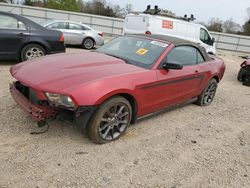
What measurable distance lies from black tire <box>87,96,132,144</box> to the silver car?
909cm

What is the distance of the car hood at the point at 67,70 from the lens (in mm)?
3303

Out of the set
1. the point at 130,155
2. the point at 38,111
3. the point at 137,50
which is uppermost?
the point at 137,50

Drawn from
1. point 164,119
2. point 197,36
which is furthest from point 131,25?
point 164,119

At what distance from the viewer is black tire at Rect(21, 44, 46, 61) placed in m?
7.11

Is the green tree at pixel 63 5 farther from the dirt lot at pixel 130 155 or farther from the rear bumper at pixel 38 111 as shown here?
the rear bumper at pixel 38 111

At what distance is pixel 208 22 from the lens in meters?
40.4

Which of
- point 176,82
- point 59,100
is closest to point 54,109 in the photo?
point 59,100

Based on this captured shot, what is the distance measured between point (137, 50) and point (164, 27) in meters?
8.02

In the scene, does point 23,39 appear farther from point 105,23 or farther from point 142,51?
point 105,23

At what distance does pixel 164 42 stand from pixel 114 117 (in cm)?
174

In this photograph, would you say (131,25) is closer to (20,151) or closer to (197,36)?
(197,36)

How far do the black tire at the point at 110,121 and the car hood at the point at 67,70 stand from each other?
1.29 feet

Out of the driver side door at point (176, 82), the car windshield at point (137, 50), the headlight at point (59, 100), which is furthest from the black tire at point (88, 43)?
the headlight at point (59, 100)

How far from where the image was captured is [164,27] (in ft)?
39.5
